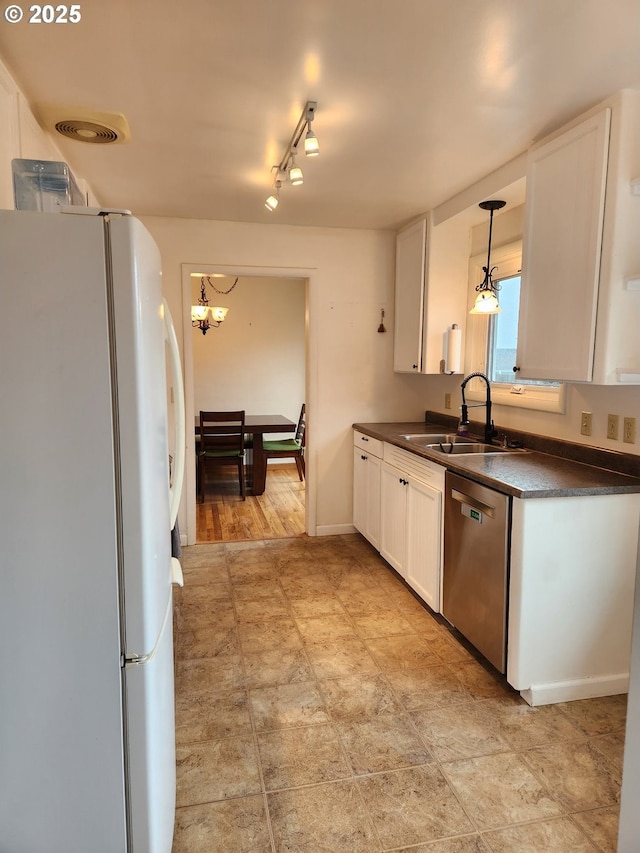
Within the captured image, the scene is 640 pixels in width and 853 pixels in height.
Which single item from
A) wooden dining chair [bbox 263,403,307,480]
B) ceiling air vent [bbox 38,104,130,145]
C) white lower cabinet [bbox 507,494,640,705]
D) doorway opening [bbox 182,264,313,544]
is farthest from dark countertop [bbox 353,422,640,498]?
doorway opening [bbox 182,264,313,544]

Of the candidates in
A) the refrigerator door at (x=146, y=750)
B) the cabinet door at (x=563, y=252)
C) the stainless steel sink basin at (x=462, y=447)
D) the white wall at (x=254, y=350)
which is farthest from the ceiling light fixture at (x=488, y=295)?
the white wall at (x=254, y=350)

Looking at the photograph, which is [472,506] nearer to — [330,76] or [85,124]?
[330,76]

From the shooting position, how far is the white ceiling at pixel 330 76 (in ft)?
5.32

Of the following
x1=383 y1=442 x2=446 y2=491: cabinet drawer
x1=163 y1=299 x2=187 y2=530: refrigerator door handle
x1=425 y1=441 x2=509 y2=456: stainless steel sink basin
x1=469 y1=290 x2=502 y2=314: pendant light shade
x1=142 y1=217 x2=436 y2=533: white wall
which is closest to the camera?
x1=163 y1=299 x2=187 y2=530: refrigerator door handle

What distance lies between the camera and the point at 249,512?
200 inches

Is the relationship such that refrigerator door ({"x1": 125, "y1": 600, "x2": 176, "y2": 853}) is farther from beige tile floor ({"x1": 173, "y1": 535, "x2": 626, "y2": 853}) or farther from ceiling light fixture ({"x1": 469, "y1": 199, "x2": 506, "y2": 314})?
ceiling light fixture ({"x1": 469, "y1": 199, "x2": 506, "y2": 314})

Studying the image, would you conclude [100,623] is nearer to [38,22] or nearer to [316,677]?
[316,677]

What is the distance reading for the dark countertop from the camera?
7.02ft

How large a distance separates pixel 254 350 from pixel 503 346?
4.22 metres

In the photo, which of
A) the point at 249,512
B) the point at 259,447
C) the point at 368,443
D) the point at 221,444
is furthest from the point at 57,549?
the point at 259,447

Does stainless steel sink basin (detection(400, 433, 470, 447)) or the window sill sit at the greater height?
the window sill

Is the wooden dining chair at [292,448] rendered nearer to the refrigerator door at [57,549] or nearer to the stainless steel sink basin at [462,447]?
the stainless steel sink basin at [462,447]

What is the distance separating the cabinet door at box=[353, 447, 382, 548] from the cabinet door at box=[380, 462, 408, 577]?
10cm

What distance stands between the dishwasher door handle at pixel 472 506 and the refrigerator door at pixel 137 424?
1.51 metres
